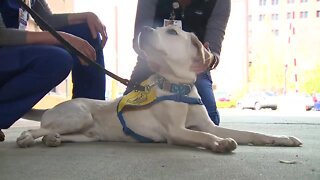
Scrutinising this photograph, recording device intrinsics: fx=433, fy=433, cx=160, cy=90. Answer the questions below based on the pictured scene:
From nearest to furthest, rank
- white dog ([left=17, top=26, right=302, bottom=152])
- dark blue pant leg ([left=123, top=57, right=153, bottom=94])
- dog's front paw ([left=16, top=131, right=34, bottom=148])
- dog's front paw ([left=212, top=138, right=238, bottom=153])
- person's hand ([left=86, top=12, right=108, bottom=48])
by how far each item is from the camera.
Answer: dog's front paw ([left=212, top=138, right=238, bottom=153]) < dog's front paw ([left=16, top=131, right=34, bottom=148]) < white dog ([left=17, top=26, right=302, bottom=152]) < person's hand ([left=86, top=12, right=108, bottom=48]) < dark blue pant leg ([left=123, top=57, right=153, bottom=94])

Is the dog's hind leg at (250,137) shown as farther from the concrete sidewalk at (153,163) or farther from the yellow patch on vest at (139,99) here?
the yellow patch on vest at (139,99)

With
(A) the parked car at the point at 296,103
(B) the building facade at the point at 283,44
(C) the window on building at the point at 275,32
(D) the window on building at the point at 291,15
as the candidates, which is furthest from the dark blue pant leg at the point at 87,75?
(D) the window on building at the point at 291,15

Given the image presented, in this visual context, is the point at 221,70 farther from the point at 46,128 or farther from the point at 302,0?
the point at 46,128

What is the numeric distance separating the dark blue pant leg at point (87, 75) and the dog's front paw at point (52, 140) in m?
0.57

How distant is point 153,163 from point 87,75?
117 centimetres

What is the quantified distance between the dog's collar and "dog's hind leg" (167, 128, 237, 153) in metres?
0.20

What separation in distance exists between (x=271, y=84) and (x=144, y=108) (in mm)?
24904

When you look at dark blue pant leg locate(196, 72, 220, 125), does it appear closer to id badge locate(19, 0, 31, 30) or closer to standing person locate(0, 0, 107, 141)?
standing person locate(0, 0, 107, 141)

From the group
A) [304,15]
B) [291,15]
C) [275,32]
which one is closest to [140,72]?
[275,32]

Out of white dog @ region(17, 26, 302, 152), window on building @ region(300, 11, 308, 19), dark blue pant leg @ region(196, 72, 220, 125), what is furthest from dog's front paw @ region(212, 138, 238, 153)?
window on building @ region(300, 11, 308, 19)

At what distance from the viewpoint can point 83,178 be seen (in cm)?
Answer: 125

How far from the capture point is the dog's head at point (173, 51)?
7.16 ft

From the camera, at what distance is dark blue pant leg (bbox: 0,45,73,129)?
203 centimetres

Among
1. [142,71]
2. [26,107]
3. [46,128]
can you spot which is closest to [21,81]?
[26,107]
